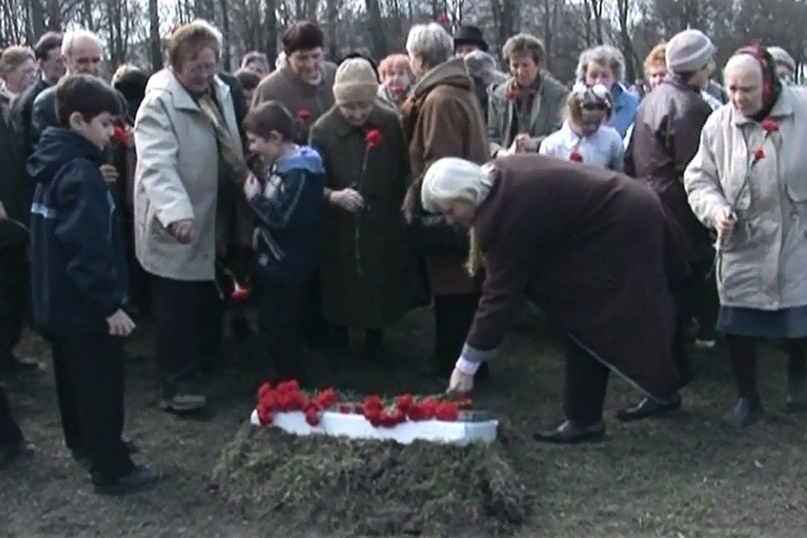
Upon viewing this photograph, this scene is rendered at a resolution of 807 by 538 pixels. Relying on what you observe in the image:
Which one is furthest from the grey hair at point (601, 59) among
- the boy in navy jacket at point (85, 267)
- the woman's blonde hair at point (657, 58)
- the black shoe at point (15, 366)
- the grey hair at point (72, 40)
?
the black shoe at point (15, 366)

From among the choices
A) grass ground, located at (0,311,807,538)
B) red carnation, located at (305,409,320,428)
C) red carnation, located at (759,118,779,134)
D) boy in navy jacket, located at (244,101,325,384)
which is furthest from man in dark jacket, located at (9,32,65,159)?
red carnation, located at (759,118,779,134)

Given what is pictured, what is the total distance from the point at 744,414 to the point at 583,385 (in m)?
0.90

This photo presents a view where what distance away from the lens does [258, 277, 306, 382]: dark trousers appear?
20.0ft

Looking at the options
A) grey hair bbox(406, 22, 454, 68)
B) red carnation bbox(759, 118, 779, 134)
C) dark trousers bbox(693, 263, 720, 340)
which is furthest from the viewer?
dark trousers bbox(693, 263, 720, 340)

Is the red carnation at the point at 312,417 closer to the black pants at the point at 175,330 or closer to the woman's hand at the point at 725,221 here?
the black pants at the point at 175,330

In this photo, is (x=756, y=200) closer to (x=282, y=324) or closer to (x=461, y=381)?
(x=461, y=381)

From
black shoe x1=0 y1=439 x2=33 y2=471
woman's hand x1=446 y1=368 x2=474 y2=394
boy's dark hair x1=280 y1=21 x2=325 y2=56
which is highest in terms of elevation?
boy's dark hair x1=280 y1=21 x2=325 y2=56

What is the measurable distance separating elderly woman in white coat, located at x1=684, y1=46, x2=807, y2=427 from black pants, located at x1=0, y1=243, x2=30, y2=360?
387 cm

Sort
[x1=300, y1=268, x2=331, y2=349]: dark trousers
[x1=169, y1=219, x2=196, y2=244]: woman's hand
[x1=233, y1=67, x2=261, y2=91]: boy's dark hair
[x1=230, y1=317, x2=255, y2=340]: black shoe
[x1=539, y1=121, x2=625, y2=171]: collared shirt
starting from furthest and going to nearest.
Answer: [x1=233, y1=67, x2=261, y2=91]: boy's dark hair → [x1=230, y1=317, x2=255, y2=340]: black shoe → [x1=300, y1=268, x2=331, y2=349]: dark trousers → [x1=539, y1=121, x2=625, y2=171]: collared shirt → [x1=169, y1=219, x2=196, y2=244]: woman's hand

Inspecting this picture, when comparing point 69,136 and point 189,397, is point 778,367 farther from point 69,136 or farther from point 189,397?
point 69,136

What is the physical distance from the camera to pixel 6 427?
212 inches

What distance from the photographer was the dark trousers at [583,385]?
5477 mm

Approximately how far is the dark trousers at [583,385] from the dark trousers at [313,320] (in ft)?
6.29

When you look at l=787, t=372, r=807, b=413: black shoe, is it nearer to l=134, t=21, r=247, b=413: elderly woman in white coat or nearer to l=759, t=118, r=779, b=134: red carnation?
l=759, t=118, r=779, b=134: red carnation
